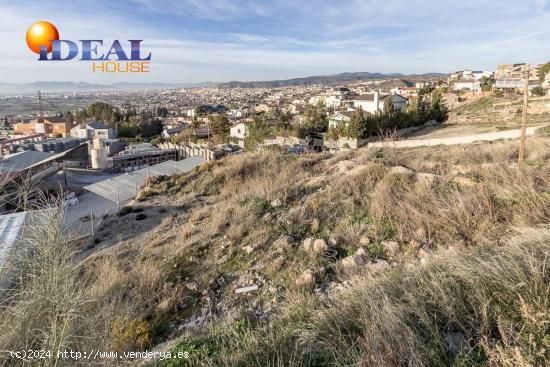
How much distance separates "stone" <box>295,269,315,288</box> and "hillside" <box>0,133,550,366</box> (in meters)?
0.02

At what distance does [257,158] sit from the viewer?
15.4m

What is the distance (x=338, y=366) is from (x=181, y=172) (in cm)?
1651

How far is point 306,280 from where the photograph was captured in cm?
485

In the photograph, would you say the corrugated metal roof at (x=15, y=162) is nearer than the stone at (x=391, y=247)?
Yes

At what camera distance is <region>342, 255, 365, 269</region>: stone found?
16.7ft

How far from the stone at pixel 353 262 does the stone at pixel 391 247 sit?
1.69 feet

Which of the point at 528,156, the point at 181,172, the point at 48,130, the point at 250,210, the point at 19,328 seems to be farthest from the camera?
the point at 48,130

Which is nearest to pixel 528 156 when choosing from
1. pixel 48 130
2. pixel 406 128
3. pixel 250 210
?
pixel 250 210

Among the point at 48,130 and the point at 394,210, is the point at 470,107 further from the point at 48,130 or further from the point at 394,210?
the point at 48,130

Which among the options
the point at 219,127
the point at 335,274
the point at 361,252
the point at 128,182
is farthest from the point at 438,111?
the point at 335,274

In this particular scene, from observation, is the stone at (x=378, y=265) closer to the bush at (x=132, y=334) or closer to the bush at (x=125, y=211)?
the bush at (x=132, y=334)

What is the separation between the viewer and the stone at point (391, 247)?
536 centimetres

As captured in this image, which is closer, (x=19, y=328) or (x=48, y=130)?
(x=19, y=328)

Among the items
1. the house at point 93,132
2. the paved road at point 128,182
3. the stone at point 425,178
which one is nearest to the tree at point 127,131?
the house at point 93,132
